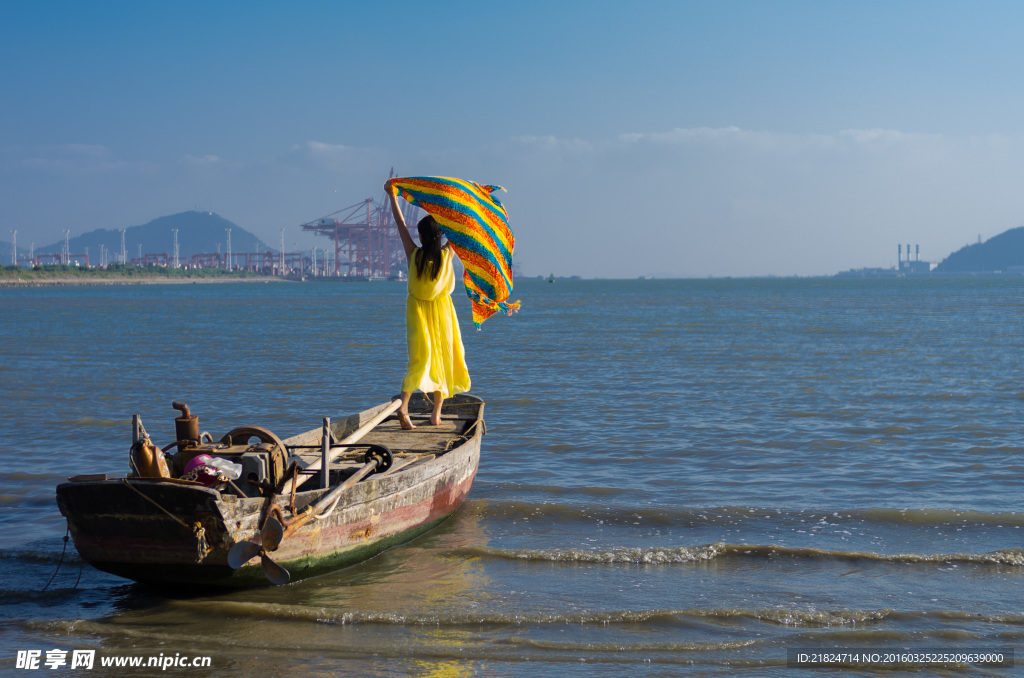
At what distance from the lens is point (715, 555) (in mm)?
6277

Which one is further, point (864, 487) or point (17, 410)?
point (17, 410)

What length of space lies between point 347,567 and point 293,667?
1.41 metres

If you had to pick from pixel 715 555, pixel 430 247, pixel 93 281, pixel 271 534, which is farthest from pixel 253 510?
pixel 93 281

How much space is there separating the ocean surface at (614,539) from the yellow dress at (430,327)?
1323mm

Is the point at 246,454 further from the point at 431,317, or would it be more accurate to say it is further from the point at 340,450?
the point at 431,317

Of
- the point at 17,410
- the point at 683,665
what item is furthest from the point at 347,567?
the point at 17,410

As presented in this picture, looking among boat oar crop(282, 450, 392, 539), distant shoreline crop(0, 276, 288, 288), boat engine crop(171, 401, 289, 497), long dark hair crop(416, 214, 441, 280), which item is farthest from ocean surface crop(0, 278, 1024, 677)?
distant shoreline crop(0, 276, 288, 288)

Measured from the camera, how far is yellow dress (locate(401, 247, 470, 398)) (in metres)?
7.06

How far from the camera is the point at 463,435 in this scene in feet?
24.5

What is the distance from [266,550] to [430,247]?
297cm

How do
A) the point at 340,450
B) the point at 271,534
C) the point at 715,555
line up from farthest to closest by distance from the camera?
1. the point at 340,450
2. the point at 715,555
3. the point at 271,534

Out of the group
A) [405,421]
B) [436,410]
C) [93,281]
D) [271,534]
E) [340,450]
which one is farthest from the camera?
[93,281]

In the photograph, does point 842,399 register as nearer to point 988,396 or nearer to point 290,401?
point 988,396

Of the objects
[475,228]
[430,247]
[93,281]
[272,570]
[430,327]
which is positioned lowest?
[272,570]
